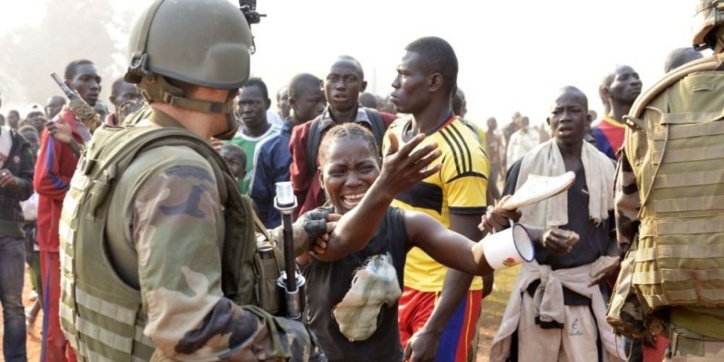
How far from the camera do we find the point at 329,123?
238 inches

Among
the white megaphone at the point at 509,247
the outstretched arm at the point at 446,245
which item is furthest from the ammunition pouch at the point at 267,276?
the outstretched arm at the point at 446,245

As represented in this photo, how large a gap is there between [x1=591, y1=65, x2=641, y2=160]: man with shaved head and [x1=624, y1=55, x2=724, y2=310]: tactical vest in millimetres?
2913

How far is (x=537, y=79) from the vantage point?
7619 centimetres

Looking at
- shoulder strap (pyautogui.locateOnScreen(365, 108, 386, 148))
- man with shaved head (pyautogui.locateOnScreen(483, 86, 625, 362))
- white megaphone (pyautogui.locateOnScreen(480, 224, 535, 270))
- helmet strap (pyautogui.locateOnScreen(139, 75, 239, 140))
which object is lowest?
man with shaved head (pyautogui.locateOnScreen(483, 86, 625, 362))

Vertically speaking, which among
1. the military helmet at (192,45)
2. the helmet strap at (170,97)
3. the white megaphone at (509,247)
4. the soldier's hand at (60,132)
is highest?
the military helmet at (192,45)

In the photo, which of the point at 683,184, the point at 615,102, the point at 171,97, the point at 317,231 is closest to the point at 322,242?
the point at 317,231

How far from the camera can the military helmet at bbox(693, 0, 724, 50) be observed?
3531 millimetres

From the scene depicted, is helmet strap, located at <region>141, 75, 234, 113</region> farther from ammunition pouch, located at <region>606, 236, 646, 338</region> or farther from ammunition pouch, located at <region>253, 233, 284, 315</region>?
ammunition pouch, located at <region>606, 236, 646, 338</region>

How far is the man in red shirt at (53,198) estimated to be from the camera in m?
6.56

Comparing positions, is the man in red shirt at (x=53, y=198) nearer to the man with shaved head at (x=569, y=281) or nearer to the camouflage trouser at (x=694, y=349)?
the man with shaved head at (x=569, y=281)

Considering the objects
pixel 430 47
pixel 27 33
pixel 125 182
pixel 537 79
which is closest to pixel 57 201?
pixel 430 47

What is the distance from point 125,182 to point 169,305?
0.37m

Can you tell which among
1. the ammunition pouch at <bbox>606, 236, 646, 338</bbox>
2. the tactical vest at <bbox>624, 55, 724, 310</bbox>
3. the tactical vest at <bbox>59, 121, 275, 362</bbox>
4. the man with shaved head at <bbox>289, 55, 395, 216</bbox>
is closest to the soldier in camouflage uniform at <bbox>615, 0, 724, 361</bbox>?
the tactical vest at <bbox>624, 55, 724, 310</bbox>

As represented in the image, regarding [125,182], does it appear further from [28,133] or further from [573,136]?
[28,133]
